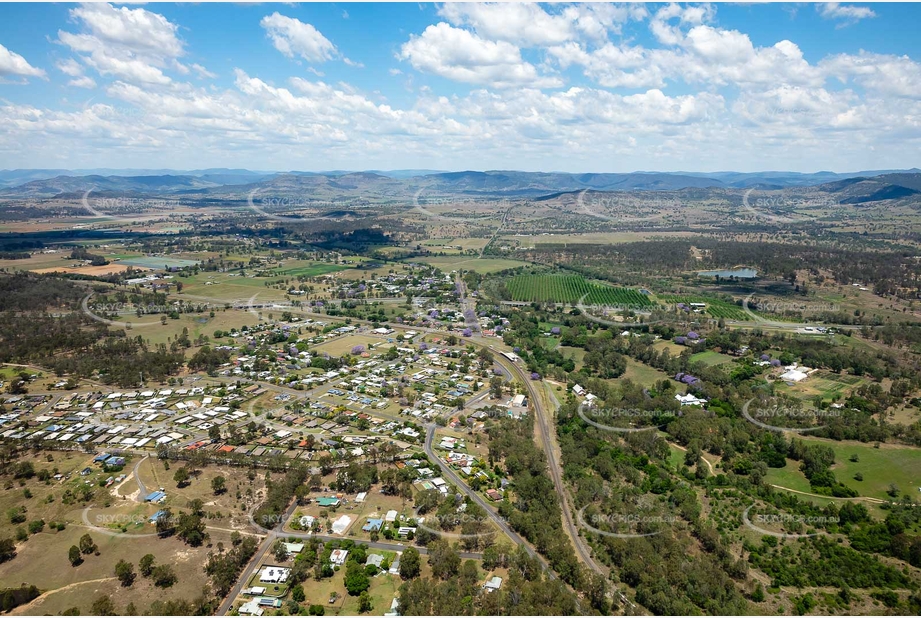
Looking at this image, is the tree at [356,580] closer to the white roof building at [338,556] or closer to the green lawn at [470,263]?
the white roof building at [338,556]

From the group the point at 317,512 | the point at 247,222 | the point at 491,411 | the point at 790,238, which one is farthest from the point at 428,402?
the point at 247,222

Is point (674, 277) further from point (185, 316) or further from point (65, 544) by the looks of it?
point (65, 544)

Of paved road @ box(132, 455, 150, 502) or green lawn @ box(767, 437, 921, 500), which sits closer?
paved road @ box(132, 455, 150, 502)

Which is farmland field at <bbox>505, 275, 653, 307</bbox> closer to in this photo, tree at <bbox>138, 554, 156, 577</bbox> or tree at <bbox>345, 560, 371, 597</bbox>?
tree at <bbox>345, 560, 371, 597</bbox>

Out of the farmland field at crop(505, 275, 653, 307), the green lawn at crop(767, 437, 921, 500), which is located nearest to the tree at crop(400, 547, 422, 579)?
the green lawn at crop(767, 437, 921, 500)

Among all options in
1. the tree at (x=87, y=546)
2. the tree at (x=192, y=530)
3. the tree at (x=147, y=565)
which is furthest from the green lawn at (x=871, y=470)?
the tree at (x=87, y=546)

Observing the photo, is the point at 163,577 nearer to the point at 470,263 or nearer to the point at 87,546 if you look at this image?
the point at 87,546
